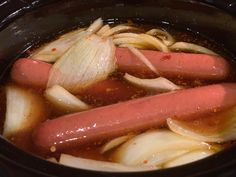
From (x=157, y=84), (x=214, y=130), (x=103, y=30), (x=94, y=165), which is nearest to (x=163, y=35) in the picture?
(x=103, y=30)

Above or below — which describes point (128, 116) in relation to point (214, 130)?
above

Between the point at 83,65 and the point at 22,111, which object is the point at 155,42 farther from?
the point at 22,111

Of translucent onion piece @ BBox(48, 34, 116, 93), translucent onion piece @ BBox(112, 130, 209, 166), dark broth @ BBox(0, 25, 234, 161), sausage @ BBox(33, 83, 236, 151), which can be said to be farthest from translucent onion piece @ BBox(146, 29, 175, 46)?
translucent onion piece @ BBox(112, 130, 209, 166)

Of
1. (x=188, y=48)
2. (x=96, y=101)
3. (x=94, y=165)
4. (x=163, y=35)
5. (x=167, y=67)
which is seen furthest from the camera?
(x=163, y=35)

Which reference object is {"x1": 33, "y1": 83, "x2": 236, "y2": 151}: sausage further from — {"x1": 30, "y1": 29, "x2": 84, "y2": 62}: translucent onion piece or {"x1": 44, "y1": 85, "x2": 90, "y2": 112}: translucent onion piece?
{"x1": 30, "y1": 29, "x2": 84, "y2": 62}: translucent onion piece

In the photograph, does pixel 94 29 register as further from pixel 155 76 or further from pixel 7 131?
pixel 7 131

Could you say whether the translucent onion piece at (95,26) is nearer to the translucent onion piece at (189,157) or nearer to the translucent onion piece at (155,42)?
the translucent onion piece at (155,42)
